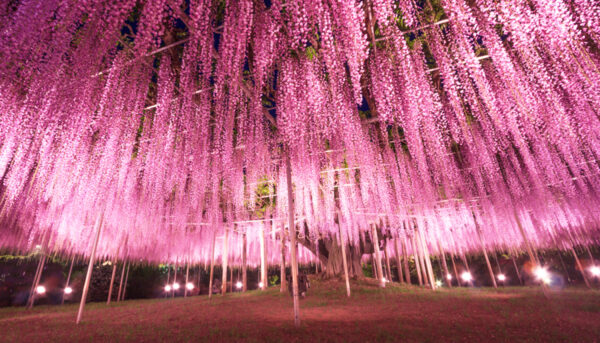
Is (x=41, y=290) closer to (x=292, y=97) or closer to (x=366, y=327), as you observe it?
(x=366, y=327)

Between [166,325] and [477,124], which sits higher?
[477,124]

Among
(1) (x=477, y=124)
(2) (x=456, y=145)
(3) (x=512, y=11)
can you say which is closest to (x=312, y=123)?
(3) (x=512, y=11)

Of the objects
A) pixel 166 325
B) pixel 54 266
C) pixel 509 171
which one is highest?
pixel 509 171

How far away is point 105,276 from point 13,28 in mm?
19297

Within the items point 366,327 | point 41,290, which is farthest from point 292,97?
point 41,290

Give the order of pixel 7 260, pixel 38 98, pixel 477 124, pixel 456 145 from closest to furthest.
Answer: pixel 38 98 < pixel 477 124 < pixel 456 145 < pixel 7 260

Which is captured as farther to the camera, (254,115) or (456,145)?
(456,145)

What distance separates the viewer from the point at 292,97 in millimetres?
4820

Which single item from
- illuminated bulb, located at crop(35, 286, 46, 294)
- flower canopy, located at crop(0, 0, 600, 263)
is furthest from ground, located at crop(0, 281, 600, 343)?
illuminated bulb, located at crop(35, 286, 46, 294)

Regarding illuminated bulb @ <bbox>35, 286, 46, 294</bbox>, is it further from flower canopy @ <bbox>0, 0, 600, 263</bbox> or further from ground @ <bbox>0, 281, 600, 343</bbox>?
ground @ <bbox>0, 281, 600, 343</bbox>

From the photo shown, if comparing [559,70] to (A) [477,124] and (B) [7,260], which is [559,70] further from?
(B) [7,260]

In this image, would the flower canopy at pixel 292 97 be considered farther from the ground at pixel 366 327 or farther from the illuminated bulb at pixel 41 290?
the illuminated bulb at pixel 41 290

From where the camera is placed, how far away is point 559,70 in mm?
4676

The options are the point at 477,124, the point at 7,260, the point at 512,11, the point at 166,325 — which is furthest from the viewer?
the point at 7,260
